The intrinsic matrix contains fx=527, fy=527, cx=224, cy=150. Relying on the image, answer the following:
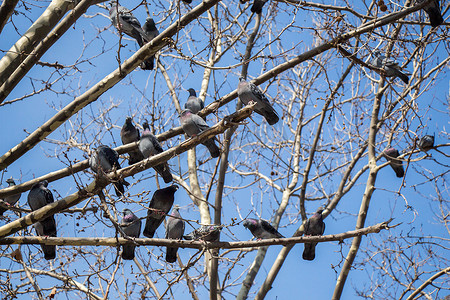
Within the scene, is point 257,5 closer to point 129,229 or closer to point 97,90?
point 97,90

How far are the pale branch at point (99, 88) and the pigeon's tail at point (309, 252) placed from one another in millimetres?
3782

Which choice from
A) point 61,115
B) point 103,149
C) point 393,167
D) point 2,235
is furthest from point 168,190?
point 393,167

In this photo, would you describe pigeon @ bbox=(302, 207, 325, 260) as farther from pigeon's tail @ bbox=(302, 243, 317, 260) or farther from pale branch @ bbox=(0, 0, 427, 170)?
pale branch @ bbox=(0, 0, 427, 170)

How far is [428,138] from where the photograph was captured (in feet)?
29.2

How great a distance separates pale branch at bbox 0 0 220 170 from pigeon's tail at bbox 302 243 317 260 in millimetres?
3782

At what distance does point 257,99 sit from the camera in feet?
19.5

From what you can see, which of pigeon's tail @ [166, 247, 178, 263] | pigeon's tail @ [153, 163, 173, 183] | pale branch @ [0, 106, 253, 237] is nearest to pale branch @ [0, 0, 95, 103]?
pale branch @ [0, 106, 253, 237]

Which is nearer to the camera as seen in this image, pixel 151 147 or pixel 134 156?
pixel 151 147

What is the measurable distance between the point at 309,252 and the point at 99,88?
3.96m

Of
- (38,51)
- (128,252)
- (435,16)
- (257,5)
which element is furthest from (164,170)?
(435,16)

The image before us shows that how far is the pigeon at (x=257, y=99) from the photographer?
5.97 metres

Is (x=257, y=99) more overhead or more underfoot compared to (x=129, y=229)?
more overhead

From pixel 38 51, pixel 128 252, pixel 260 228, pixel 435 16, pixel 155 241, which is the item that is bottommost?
pixel 155 241

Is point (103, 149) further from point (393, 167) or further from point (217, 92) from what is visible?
point (393, 167)
